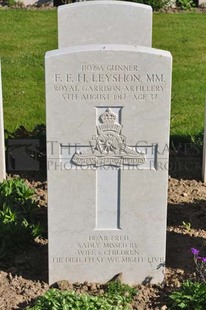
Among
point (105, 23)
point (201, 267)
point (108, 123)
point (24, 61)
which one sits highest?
point (105, 23)

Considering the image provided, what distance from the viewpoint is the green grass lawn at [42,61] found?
860 cm

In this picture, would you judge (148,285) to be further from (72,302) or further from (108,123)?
(108,123)

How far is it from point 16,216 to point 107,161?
49.4 inches

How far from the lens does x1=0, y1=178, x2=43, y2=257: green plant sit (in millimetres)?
5316

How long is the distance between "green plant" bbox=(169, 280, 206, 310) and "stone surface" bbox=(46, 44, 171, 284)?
1.19 ft

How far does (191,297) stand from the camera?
4566 millimetres

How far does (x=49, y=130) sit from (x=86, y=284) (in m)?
1.24

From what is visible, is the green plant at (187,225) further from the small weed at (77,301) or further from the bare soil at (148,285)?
the small weed at (77,301)

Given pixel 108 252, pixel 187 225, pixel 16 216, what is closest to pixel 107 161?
pixel 108 252

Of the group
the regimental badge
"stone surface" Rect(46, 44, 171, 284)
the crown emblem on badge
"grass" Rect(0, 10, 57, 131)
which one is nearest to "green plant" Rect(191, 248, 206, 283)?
"stone surface" Rect(46, 44, 171, 284)

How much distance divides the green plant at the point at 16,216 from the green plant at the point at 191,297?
137cm

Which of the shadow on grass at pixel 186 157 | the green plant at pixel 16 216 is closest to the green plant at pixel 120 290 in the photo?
the green plant at pixel 16 216

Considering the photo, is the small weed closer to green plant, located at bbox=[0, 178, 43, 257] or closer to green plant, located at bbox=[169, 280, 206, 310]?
green plant, located at bbox=[169, 280, 206, 310]

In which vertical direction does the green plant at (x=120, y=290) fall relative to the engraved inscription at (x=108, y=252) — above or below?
below
